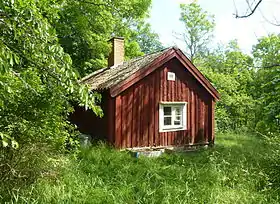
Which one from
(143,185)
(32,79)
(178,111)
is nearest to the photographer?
(32,79)

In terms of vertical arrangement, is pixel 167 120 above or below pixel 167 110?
below

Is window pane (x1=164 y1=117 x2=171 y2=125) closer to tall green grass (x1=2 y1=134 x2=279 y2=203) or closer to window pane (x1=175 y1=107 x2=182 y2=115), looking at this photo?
window pane (x1=175 y1=107 x2=182 y2=115)

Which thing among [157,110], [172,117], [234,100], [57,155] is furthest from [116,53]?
[234,100]

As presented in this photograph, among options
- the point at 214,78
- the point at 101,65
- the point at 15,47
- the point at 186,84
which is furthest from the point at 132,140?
the point at 214,78

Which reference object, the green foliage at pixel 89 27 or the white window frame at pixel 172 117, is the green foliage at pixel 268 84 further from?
the green foliage at pixel 89 27

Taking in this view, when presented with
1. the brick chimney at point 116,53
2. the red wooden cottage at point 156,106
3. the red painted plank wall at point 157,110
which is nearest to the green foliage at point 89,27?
the brick chimney at point 116,53

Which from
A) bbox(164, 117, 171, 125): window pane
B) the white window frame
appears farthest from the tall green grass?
bbox(164, 117, 171, 125): window pane

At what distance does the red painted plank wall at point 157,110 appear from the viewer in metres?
10.9

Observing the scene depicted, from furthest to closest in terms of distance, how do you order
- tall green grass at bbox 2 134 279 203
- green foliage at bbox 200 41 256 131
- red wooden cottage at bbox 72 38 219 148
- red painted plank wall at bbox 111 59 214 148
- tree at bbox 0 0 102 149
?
green foliage at bbox 200 41 256 131, red painted plank wall at bbox 111 59 214 148, red wooden cottage at bbox 72 38 219 148, tall green grass at bbox 2 134 279 203, tree at bbox 0 0 102 149

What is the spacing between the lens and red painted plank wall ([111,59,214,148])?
429 inches

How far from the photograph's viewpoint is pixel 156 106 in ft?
38.5

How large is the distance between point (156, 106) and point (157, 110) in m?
0.17

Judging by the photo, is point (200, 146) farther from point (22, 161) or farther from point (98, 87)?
point (22, 161)

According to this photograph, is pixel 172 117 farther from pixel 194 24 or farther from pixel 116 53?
pixel 194 24
